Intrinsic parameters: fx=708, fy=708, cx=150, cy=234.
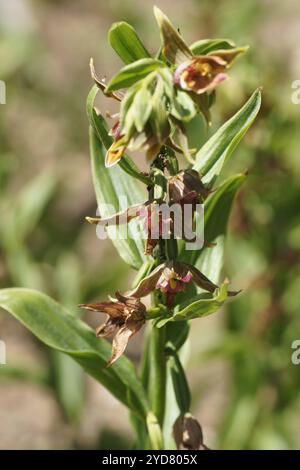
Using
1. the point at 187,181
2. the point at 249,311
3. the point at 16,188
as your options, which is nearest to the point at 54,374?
the point at 249,311

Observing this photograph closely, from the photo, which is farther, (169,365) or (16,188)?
(16,188)

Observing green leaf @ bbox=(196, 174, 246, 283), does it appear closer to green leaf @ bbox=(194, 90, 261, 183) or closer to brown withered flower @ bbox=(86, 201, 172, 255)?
green leaf @ bbox=(194, 90, 261, 183)

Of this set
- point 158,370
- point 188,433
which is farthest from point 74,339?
point 188,433

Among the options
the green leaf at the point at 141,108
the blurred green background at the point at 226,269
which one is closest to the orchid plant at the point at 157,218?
the green leaf at the point at 141,108

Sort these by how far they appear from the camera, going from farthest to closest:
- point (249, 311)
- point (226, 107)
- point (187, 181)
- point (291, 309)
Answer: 1. point (249, 311)
2. point (291, 309)
3. point (226, 107)
4. point (187, 181)

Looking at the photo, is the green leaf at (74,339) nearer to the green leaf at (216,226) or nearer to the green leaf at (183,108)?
the green leaf at (216,226)

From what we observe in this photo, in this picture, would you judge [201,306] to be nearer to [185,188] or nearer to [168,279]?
[168,279]

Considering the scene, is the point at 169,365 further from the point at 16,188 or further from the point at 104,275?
the point at 16,188
